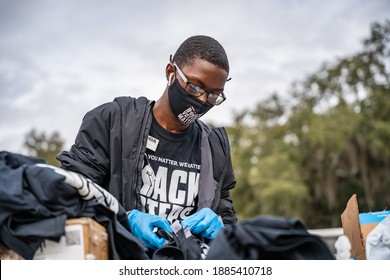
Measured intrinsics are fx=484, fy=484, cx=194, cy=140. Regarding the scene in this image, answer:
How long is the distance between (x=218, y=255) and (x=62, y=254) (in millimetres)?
511

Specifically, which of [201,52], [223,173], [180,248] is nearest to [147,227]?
[180,248]

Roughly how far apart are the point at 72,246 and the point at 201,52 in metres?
1.47

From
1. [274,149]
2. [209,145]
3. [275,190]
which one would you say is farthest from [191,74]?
[274,149]

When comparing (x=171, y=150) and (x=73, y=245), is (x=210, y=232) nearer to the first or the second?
(x=171, y=150)

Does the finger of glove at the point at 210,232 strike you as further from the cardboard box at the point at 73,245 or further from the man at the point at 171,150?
the cardboard box at the point at 73,245

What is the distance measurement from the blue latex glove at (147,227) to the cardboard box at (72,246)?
522 mm

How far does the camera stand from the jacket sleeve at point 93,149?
94.0 inches

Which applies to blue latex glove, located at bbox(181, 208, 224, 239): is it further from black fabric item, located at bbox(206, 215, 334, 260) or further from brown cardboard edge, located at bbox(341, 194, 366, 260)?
black fabric item, located at bbox(206, 215, 334, 260)

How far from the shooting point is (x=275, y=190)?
16.6 m

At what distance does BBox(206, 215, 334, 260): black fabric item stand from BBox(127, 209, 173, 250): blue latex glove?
2.03 feet

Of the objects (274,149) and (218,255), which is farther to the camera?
(274,149)

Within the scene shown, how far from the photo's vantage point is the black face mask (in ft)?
8.70
